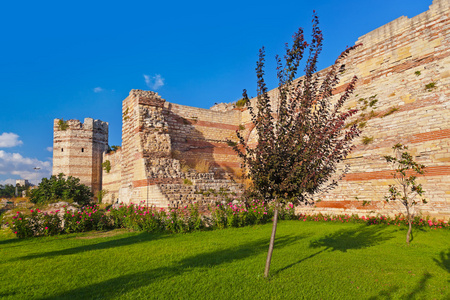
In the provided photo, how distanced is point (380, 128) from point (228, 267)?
28.2 ft

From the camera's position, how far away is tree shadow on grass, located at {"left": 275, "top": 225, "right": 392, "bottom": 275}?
6.54 meters

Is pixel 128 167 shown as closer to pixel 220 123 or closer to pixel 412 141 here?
pixel 220 123

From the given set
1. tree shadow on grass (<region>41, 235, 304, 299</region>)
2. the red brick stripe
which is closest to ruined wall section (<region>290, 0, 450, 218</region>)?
the red brick stripe

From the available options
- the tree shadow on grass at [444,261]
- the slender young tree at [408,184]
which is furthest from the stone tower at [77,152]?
the tree shadow on grass at [444,261]

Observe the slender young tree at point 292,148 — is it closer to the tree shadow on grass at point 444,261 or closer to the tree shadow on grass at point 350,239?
the tree shadow on grass at point 350,239

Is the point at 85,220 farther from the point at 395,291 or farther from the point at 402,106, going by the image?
the point at 402,106

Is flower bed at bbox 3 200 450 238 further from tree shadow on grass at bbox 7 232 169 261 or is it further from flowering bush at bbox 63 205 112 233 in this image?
tree shadow on grass at bbox 7 232 169 261

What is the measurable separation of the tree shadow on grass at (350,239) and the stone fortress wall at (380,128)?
2.17 meters

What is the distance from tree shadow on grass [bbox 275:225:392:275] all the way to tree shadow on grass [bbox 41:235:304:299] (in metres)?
0.97

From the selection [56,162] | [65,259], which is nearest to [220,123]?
[65,259]

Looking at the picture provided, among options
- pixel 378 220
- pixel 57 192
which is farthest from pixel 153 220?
pixel 57 192

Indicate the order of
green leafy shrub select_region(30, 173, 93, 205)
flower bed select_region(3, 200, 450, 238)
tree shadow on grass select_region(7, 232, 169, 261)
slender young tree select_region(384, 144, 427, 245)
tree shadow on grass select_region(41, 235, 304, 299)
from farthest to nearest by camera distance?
1. green leafy shrub select_region(30, 173, 93, 205)
2. flower bed select_region(3, 200, 450, 238)
3. slender young tree select_region(384, 144, 427, 245)
4. tree shadow on grass select_region(7, 232, 169, 261)
5. tree shadow on grass select_region(41, 235, 304, 299)

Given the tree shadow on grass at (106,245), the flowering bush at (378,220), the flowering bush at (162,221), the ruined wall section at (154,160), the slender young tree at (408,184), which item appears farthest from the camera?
the ruined wall section at (154,160)

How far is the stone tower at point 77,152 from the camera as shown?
28.3m
